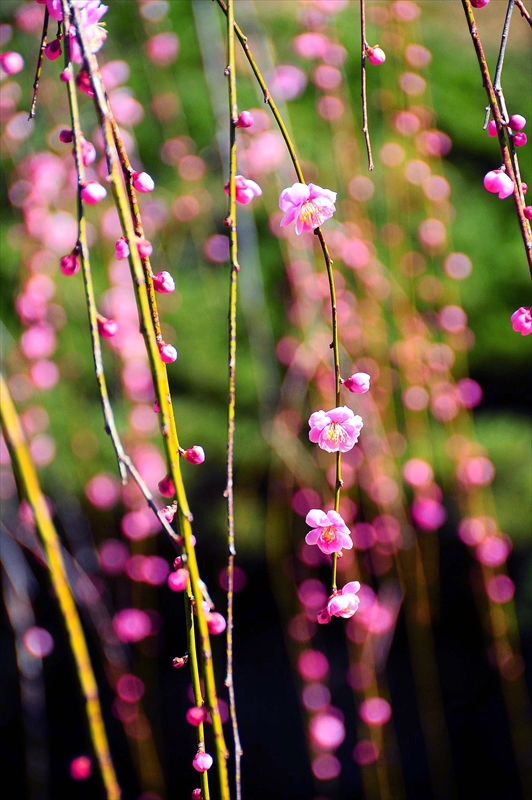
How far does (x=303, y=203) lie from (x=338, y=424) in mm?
213

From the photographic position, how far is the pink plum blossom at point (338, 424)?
66 cm

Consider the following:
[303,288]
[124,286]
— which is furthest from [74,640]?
[124,286]

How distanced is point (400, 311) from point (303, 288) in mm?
216

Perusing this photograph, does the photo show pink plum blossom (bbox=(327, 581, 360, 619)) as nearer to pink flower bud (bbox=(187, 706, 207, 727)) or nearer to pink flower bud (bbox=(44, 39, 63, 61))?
pink flower bud (bbox=(187, 706, 207, 727))

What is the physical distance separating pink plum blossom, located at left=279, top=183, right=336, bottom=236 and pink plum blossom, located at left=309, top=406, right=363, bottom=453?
17 cm

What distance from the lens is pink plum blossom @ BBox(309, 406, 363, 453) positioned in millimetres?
658

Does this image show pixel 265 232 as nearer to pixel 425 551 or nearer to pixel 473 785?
pixel 425 551

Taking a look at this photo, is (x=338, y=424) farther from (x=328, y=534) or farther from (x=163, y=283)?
(x=163, y=283)

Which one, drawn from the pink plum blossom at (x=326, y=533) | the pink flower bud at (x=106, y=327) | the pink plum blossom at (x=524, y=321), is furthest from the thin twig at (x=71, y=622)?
the pink plum blossom at (x=524, y=321)

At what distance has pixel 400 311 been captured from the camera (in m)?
1.58

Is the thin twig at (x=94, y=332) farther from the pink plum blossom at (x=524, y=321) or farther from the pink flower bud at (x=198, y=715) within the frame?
the pink plum blossom at (x=524, y=321)

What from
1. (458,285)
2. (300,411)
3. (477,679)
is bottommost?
(477,679)

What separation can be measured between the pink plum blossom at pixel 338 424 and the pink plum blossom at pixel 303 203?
0.17m

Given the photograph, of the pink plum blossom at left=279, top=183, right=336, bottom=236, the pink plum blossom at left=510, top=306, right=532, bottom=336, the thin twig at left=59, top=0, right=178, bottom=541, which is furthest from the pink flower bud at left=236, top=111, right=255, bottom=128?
the pink plum blossom at left=510, top=306, right=532, bottom=336
